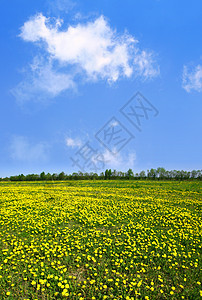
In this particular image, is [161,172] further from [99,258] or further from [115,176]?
[99,258]

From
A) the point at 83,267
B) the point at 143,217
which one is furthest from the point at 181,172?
the point at 83,267

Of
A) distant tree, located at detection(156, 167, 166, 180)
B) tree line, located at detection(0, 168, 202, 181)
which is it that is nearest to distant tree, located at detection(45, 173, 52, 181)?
tree line, located at detection(0, 168, 202, 181)

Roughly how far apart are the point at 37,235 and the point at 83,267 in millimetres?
2650

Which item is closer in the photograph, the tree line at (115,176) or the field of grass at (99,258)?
the field of grass at (99,258)

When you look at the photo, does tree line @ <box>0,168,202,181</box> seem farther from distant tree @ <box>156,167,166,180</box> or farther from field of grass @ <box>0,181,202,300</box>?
field of grass @ <box>0,181,202,300</box>

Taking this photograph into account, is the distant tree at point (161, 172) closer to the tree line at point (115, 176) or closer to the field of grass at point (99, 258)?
the tree line at point (115, 176)

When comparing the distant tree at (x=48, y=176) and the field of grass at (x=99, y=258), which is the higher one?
the field of grass at (x=99, y=258)

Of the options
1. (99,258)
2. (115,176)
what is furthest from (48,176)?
(99,258)

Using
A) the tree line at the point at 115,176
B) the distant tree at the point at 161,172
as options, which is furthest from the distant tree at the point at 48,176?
the distant tree at the point at 161,172

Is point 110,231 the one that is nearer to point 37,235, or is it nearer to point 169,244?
point 169,244

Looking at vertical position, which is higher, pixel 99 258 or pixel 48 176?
pixel 99 258

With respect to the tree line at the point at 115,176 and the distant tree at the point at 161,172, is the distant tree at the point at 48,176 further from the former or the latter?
the distant tree at the point at 161,172

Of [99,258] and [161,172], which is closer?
[99,258]

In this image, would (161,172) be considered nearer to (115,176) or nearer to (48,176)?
(115,176)
